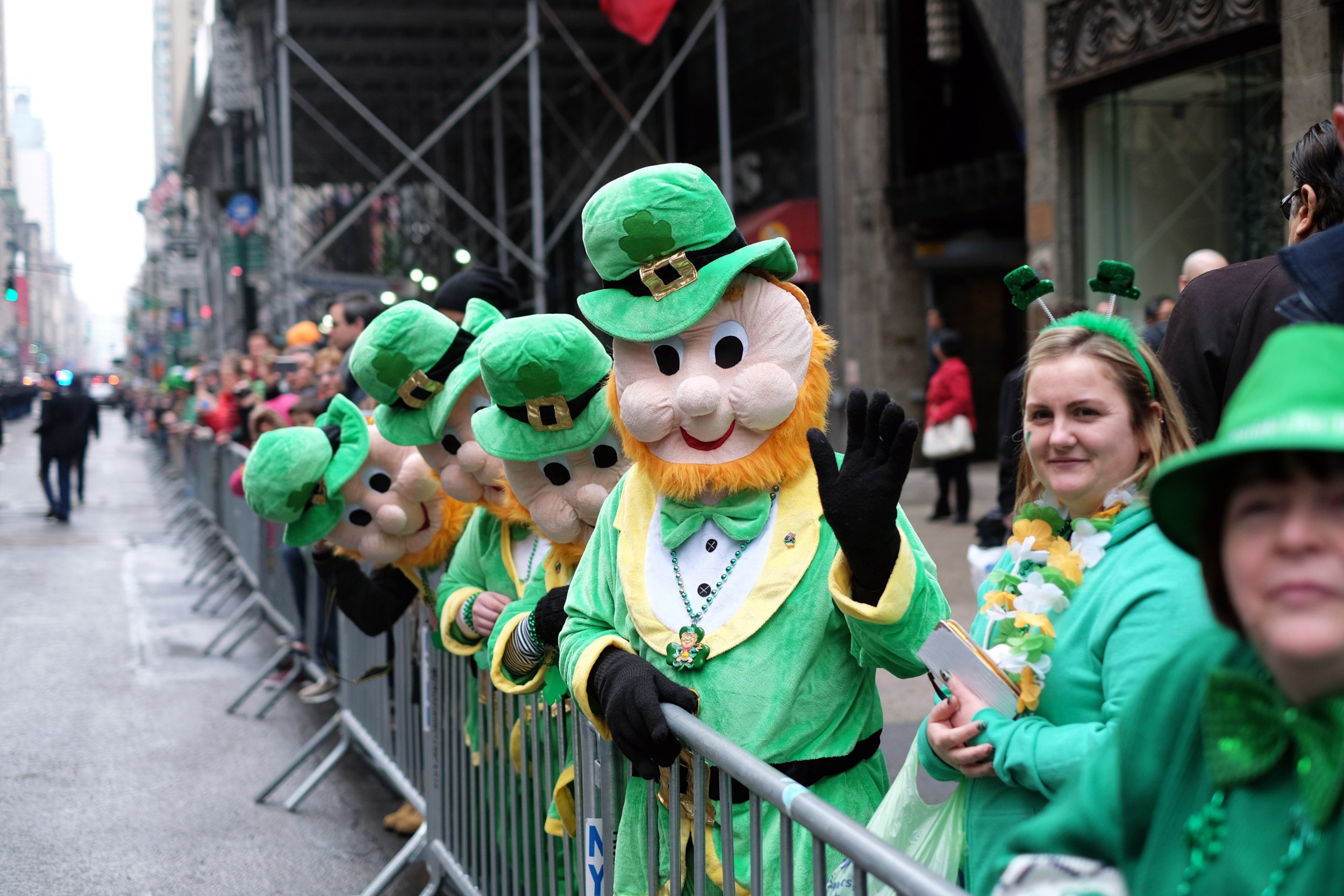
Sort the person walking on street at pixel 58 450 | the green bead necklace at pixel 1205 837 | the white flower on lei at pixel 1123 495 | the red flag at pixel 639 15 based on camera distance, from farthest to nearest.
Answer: the person walking on street at pixel 58 450 < the red flag at pixel 639 15 < the white flower on lei at pixel 1123 495 < the green bead necklace at pixel 1205 837

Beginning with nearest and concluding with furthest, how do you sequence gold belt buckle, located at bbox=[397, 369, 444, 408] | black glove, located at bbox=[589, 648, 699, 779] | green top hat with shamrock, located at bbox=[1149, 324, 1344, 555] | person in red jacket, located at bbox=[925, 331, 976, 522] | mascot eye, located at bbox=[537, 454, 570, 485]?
green top hat with shamrock, located at bbox=[1149, 324, 1344, 555]
black glove, located at bbox=[589, 648, 699, 779]
mascot eye, located at bbox=[537, 454, 570, 485]
gold belt buckle, located at bbox=[397, 369, 444, 408]
person in red jacket, located at bbox=[925, 331, 976, 522]

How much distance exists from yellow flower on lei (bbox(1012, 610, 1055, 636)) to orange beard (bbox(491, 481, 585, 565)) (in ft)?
4.84

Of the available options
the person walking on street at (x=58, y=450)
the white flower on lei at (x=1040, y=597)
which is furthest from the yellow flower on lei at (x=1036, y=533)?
the person walking on street at (x=58, y=450)

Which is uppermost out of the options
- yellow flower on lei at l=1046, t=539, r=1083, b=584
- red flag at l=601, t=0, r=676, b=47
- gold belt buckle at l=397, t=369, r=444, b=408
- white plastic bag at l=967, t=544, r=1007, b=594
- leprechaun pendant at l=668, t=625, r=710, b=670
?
red flag at l=601, t=0, r=676, b=47

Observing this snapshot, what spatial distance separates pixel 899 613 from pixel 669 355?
2.54 ft

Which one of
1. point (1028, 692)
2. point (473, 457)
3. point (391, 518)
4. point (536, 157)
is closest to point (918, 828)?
point (1028, 692)

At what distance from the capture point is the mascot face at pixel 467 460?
3.80 metres

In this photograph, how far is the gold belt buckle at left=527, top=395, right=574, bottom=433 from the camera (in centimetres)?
328

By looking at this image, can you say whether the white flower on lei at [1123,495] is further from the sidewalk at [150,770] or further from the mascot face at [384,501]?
the sidewalk at [150,770]

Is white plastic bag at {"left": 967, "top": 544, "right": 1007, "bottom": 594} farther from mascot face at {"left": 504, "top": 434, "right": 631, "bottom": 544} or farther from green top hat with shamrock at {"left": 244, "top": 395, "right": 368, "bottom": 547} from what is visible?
green top hat with shamrock at {"left": 244, "top": 395, "right": 368, "bottom": 547}

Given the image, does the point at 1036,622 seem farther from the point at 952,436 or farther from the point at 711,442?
the point at 952,436

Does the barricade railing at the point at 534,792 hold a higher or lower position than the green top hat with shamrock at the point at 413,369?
lower

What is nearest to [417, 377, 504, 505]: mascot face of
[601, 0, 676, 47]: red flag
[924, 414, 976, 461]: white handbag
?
[924, 414, 976, 461]: white handbag

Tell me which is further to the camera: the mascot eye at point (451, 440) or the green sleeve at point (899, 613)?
the mascot eye at point (451, 440)
